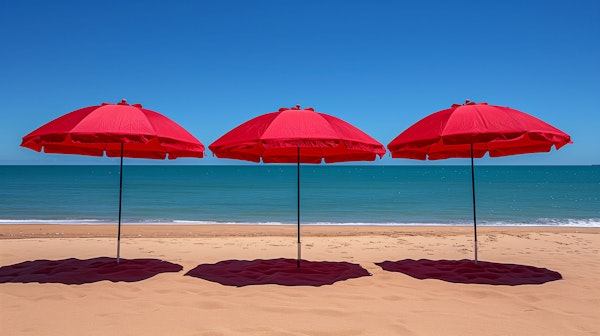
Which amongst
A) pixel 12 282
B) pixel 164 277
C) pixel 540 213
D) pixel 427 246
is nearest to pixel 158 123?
pixel 164 277

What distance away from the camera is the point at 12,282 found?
5559 millimetres

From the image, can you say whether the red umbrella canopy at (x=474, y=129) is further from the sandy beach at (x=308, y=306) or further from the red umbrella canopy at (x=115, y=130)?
the red umbrella canopy at (x=115, y=130)

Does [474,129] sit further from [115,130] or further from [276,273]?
[115,130]

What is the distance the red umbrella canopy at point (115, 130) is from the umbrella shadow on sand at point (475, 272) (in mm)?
3561

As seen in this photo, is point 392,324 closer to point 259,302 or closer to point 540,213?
point 259,302

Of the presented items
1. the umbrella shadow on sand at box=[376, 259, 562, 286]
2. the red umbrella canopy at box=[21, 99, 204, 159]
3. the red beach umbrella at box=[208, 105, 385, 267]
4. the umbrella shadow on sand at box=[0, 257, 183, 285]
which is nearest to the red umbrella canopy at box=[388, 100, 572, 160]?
the red beach umbrella at box=[208, 105, 385, 267]

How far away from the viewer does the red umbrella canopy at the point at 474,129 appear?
214 inches

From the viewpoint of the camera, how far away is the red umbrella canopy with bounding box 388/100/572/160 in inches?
214

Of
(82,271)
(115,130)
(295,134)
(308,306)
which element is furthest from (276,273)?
(115,130)

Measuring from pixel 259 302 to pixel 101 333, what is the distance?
1.62 m

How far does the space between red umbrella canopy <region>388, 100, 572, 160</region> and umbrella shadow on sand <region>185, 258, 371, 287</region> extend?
6.24 feet

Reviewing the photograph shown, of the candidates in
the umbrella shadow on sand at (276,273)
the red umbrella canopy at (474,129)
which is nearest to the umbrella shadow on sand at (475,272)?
the umbrella shadow on sand at (276,273)

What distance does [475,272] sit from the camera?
6246 mm

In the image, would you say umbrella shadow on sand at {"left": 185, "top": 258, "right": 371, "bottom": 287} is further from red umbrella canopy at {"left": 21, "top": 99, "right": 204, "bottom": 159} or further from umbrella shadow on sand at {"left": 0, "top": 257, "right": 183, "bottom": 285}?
red umbrella canopy at {"left": 21, "top": 99, "right": 204, "bottom": 159}
